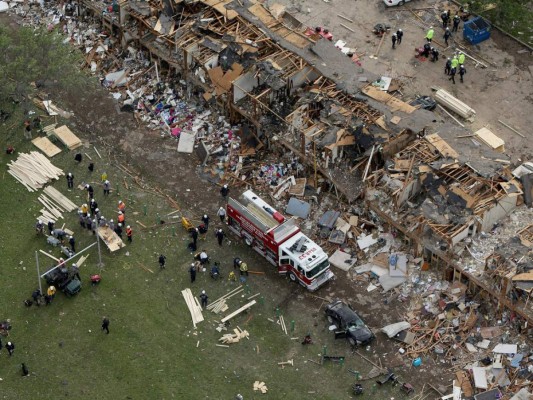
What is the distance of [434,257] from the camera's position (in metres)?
55.1

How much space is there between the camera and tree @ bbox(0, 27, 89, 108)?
204ft

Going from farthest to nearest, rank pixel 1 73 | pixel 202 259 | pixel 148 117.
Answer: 1. pixel 148 117
2. pixel 1 73
3. pixel 202 259

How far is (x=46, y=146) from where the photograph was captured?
2506 inches

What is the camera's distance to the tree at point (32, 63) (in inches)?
2453

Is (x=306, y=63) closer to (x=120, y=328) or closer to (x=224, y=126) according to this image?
(x=224, y=126)

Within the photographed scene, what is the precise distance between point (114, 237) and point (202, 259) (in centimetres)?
542

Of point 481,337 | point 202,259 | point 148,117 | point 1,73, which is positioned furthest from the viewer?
point 148,117

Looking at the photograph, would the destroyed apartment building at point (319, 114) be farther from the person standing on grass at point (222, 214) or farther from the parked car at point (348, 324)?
the parked car at point (348, 324)

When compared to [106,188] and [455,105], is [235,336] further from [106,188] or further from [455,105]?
[455,105]

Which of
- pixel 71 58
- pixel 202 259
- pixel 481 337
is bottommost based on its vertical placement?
pixel 481 337

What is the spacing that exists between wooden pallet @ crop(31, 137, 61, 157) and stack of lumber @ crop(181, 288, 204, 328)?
46.0 ft

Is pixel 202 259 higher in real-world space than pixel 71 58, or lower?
lower

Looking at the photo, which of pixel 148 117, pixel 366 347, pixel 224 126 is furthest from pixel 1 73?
pixel 366 347

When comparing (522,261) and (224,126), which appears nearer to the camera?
(522,261)
